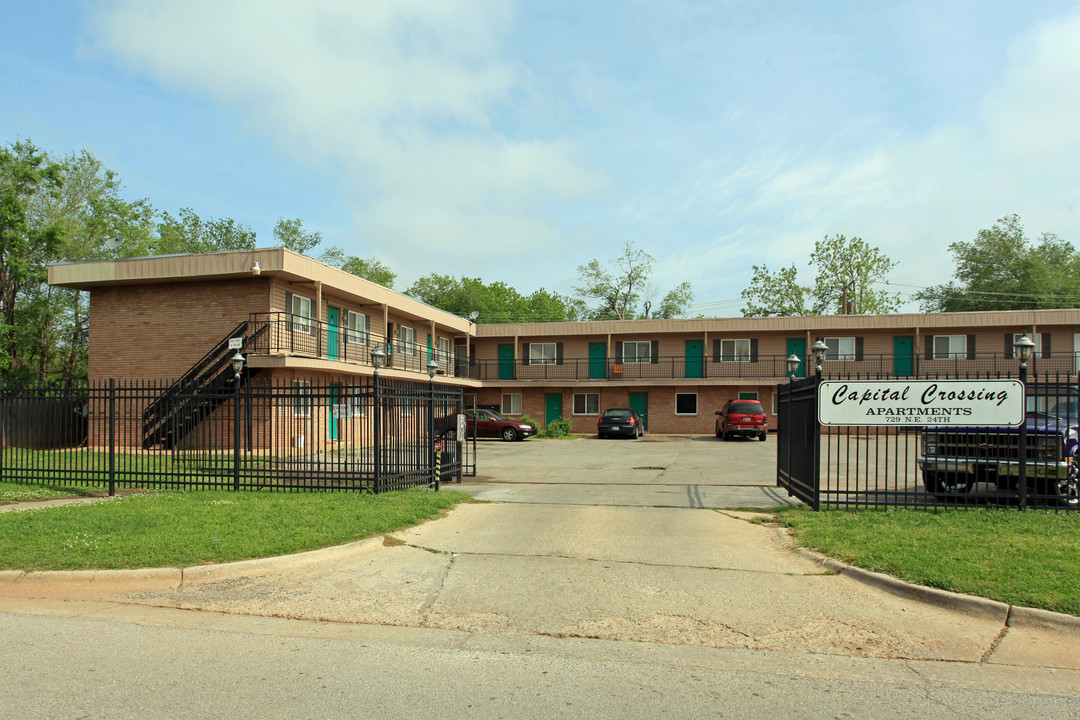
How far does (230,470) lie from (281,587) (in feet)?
21.2

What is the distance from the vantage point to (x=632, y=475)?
17547 mm

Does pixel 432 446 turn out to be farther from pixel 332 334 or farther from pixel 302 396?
pixel 332 334

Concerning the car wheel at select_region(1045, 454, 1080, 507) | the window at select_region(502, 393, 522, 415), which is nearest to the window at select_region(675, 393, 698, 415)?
the window at select_region(502, 393, 522, 415)

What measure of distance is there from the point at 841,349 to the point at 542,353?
604 inches

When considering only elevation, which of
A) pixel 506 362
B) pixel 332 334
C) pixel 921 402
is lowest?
pixel 921 402

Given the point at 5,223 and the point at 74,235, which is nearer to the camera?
the point at 5,223

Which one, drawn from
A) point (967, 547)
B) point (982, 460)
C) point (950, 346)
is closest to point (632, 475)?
point (982, 460)

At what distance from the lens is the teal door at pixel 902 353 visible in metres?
36.8

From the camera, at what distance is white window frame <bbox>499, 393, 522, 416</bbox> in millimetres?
40594

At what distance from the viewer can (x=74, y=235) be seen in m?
38.2

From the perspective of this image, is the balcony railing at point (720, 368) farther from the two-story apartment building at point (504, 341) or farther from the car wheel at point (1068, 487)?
the car wheel at point (1068, 487)

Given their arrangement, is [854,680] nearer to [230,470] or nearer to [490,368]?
[230,470]

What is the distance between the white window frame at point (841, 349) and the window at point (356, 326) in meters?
22.7

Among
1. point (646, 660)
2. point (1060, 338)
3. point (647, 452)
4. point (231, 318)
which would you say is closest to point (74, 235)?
point (231, 318)
